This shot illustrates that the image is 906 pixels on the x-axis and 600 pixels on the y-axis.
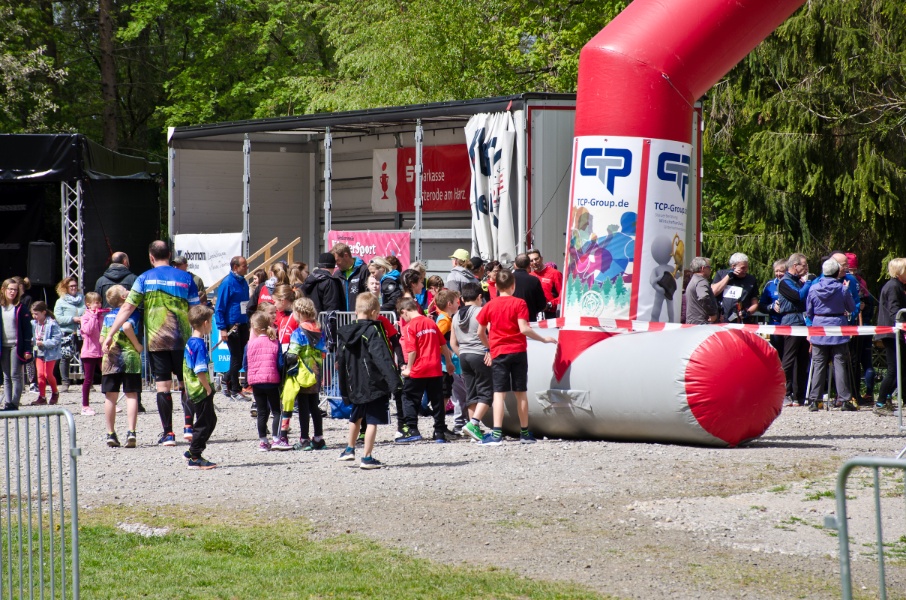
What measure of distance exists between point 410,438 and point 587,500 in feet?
10.8

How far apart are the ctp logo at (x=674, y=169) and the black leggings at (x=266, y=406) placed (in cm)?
405

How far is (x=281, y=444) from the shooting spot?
10.5 meters

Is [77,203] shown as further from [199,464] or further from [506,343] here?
[506,343]

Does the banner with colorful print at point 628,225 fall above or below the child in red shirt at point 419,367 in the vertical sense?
above

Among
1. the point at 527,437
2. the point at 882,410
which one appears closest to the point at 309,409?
the point at 527,437

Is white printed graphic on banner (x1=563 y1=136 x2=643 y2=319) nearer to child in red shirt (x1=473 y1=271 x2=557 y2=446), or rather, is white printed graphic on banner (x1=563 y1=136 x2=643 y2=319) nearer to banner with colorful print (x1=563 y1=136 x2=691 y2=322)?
banner with colorful print (x1=563 y1=136 x2=691 y2=322)

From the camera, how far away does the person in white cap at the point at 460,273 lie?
12742mm

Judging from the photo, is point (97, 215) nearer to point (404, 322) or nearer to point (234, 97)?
point (404, 322)

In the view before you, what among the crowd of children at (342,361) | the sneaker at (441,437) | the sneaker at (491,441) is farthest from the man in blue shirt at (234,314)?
the sneaker at (491,441)

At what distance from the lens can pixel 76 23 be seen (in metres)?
35.2

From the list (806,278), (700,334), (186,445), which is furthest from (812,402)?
(186,445)

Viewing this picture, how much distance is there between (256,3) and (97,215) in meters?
16.8

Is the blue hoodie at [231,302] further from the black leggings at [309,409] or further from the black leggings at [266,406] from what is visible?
the black leggings at [309,409]

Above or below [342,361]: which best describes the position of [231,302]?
above
